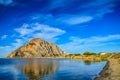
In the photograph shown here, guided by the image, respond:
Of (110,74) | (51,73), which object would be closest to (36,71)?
(51,73)

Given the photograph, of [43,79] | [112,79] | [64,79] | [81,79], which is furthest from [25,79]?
[112,79]

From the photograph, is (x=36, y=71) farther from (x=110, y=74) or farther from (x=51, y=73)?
(x=110, y=74)

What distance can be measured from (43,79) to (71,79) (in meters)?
7.94

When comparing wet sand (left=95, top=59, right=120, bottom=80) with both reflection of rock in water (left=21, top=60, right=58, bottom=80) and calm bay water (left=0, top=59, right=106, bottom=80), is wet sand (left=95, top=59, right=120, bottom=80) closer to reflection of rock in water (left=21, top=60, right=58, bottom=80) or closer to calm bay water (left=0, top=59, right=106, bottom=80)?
calm bay water (left=0, top=59, right=106, bottom=80)

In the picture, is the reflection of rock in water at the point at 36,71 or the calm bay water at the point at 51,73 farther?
the reflection of rock in water at the point at 36,71

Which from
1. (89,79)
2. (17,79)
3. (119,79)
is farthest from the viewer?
(17,79)

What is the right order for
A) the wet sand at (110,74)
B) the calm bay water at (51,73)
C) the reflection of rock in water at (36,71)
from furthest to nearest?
the reflection of rock in water at (36,71)
the calm bay water at (51,73)
the wet sand at (110,74)

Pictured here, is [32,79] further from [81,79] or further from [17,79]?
[81,79]

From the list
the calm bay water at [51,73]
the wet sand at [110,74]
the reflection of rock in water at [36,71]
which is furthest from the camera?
the reflection of rock in water at [36,71]

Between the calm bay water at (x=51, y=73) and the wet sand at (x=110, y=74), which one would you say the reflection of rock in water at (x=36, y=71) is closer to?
the calm bay water at (x=51, y=73)

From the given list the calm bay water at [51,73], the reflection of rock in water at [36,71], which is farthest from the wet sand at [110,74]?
the reflection of rock in water at [36,71]

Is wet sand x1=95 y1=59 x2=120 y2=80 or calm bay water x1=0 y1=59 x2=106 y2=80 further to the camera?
calm bay water x1=0 y1=59 x2=106 y2=80

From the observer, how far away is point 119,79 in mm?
39844

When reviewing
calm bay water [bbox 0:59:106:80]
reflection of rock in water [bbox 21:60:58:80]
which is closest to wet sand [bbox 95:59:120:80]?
calm bay water [bbox 0:59:106:80]
